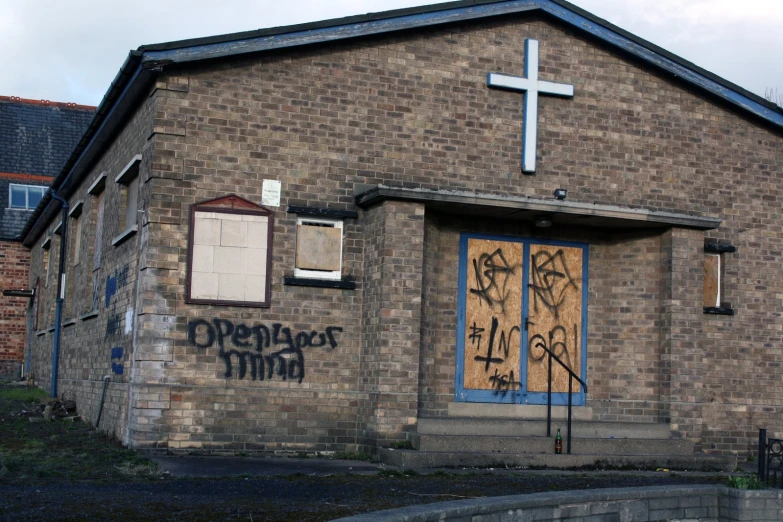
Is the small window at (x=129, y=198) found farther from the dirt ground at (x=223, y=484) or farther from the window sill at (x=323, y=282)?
the dirt ground at (x=223, y=484)

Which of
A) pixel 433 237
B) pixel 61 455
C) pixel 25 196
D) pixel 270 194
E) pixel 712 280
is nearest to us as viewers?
pixel 61 455

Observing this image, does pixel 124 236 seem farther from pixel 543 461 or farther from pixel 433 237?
pixel 543 461

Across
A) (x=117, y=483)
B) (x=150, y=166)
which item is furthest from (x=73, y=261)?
(x=117, y=483)

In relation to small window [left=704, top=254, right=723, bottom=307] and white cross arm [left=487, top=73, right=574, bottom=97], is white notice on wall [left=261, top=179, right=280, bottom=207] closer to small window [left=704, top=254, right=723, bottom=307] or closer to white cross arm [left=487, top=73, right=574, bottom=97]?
white cross arm [left=487, top=73, right=574, bottom=97]

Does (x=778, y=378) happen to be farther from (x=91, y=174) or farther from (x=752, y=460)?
(x=91, y=174)

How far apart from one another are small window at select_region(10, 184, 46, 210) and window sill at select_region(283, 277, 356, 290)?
69.2 feet

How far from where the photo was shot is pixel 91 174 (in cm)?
1942

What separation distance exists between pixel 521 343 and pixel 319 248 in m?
3.34

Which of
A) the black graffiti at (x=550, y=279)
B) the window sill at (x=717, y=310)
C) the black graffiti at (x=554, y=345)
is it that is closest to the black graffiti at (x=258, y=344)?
the black graffiti at (x=554, y=345)

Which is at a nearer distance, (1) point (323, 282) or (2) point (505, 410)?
(1) point (323, 282)

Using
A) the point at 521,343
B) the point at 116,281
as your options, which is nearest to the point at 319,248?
the point at 521,343

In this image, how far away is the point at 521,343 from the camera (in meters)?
14.5

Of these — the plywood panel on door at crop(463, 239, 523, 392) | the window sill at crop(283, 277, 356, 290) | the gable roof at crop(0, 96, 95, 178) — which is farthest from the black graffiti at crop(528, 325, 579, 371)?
the gable roof at crop(0, 96, 95, 178)

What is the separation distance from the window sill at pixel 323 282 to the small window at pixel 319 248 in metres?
0.11
